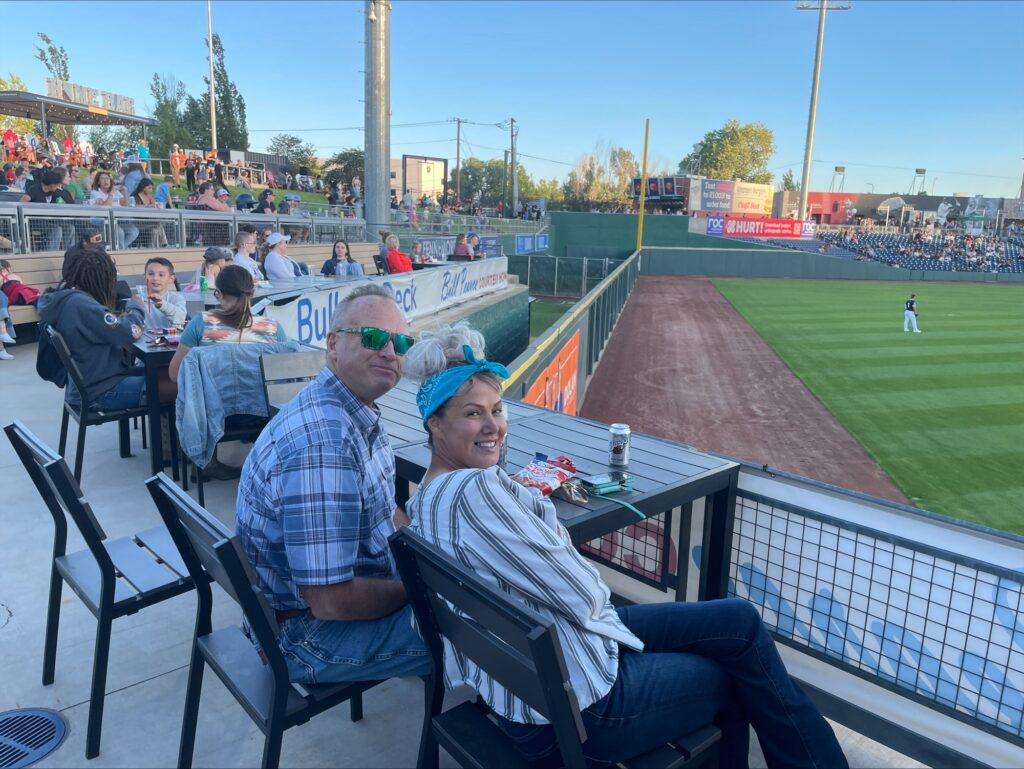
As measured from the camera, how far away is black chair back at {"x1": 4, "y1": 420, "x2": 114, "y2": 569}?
215cm

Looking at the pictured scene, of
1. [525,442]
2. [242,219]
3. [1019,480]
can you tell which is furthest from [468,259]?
[525,442]

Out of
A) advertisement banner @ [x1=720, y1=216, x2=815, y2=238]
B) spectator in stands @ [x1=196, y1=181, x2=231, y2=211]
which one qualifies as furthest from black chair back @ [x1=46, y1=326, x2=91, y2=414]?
advertisement banner @ [x1=720, y1=216, x2=815, y2=238]

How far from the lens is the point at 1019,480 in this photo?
8547 millimetres

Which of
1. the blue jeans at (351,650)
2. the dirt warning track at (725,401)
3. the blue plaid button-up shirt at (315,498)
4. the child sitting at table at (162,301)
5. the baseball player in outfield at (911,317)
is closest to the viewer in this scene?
the blue plaid button-up shirt at (315,498)

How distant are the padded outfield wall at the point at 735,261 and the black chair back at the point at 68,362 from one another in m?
37.4

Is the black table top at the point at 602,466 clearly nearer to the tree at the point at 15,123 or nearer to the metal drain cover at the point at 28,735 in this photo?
the metal drain cover at the point at 28,735

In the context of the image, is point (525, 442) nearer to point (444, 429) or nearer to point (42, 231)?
point (444, 429)

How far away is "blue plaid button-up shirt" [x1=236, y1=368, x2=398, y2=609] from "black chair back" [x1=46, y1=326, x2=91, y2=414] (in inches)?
116

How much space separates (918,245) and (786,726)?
5854cm

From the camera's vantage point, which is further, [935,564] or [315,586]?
[935,564]

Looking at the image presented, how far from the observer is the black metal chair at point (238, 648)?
1.71 m

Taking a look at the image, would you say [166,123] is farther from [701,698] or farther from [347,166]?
[701,698]

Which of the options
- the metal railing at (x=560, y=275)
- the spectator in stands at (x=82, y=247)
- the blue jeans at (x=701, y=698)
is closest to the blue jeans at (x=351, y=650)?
the blue jeans at (x=701, y=698)

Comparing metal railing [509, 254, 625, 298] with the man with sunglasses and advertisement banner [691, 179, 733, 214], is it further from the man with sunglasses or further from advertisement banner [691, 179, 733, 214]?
advertisement banner [691, 179, 733, 214]
